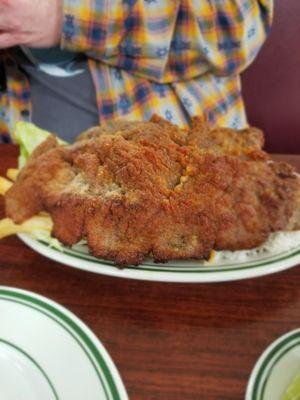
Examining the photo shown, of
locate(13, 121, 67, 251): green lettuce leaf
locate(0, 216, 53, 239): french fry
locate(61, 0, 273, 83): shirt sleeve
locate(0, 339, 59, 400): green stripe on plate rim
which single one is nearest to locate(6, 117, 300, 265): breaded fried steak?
locate(0, 216, 53, 239): french fry

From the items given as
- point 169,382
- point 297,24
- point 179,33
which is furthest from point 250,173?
point 297,24

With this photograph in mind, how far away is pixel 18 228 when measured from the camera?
2.69 ft

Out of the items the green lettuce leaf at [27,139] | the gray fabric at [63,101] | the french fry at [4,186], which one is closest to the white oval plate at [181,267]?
the french fry at [4,186]

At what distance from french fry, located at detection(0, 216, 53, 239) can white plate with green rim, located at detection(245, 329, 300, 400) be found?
0.44 meters

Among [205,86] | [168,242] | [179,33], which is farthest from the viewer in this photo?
[205,86]

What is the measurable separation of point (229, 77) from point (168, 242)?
707mm

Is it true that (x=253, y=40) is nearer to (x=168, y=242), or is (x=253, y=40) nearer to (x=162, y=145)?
(x=162, y=145)

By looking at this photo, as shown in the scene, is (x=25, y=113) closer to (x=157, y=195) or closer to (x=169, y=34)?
(x=169, y=34)

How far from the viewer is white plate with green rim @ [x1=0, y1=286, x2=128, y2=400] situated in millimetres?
494

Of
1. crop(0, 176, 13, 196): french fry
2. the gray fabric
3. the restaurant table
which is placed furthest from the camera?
the gray fabric

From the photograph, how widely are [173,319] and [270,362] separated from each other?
236mm

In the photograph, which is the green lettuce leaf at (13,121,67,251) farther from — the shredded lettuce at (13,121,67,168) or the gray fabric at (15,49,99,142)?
the gray fabric at (15,49,99,142)

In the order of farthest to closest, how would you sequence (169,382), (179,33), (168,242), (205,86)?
(205,86) < (179,33) < (168,242) < (169,382)

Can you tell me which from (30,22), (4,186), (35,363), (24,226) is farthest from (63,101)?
(35,363)
